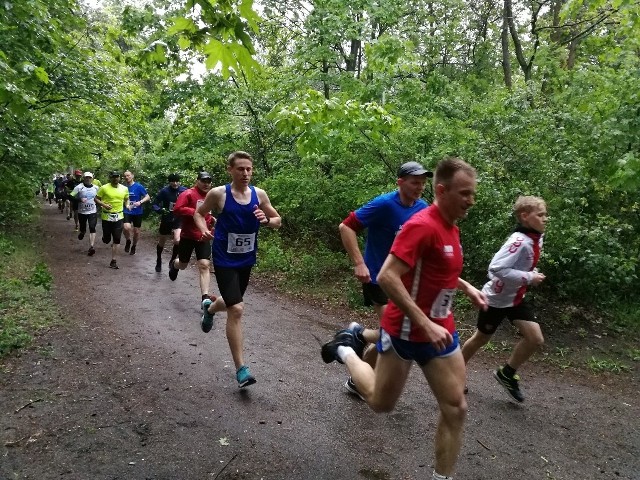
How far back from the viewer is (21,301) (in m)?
7.06

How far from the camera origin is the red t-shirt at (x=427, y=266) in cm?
284

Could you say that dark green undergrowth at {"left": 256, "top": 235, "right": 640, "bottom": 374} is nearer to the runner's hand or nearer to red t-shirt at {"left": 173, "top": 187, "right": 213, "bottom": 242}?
red t-shirt at {"left": 173, "top": 187, "right": 213, "bottom": 242}

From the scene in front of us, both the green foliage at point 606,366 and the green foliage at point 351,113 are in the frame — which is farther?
the green foliage at point 351,113

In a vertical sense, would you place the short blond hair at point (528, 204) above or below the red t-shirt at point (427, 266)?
above

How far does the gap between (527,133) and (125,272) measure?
335 inches

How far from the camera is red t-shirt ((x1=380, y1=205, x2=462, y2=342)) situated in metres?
2.84

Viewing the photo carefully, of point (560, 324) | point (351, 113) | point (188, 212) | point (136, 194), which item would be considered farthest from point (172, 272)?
point (560, 324)

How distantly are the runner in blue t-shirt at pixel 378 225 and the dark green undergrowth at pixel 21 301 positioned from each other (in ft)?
13.1

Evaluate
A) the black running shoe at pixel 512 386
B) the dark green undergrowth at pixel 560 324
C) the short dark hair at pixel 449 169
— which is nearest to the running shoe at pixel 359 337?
the black running shoe at pixel 512 386

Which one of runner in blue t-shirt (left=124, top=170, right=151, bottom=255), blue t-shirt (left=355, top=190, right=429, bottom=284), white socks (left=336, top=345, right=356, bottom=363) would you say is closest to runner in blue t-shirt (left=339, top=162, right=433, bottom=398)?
blue t-shirt (left=355, top=190, right=429, bottom=284)

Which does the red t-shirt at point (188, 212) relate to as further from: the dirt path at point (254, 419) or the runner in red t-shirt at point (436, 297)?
the runner in red t-shirt at point (436, 297)

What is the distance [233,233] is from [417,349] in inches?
96.5

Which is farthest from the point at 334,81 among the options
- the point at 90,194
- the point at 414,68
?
the point at 90,194

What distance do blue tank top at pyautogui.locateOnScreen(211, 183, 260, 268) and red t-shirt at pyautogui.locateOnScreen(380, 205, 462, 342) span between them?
2.19m
